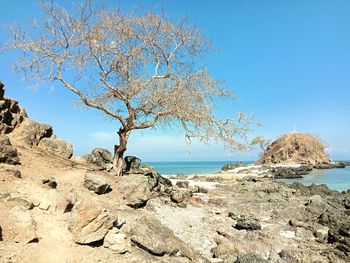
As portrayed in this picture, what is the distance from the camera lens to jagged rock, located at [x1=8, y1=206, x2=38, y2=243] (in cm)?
857

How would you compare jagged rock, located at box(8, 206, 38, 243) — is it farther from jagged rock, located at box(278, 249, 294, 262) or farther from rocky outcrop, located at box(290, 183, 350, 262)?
rocky outcrop, located at box(290, 183, 350, 262)

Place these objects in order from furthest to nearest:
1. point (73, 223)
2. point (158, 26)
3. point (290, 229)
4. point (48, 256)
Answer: point (158, 26)
point (290, 229)
point (73, 223)
point (48, 256)

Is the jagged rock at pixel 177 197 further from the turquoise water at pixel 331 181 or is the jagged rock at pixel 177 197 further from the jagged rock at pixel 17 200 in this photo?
the turquoise water at pixel 331 181

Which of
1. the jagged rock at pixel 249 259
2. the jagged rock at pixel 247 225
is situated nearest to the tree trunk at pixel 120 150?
the jagged rock at pixel 247 225

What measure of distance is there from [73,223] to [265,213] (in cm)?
990

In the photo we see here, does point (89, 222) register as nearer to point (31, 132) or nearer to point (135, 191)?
point (135, 191)

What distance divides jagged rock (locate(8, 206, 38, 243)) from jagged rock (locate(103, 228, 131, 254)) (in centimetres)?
185

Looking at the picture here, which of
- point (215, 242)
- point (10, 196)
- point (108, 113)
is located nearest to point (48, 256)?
point (10, 196)

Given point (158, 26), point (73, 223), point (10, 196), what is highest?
point (158, 26)

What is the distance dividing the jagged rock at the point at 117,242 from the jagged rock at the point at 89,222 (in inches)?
6.0

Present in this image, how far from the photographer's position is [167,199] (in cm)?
Answer: 1586

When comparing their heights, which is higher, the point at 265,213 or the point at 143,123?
the point at 143,123

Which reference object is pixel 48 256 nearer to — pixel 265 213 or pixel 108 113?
pixel 108 113

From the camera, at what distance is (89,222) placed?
9633mm
